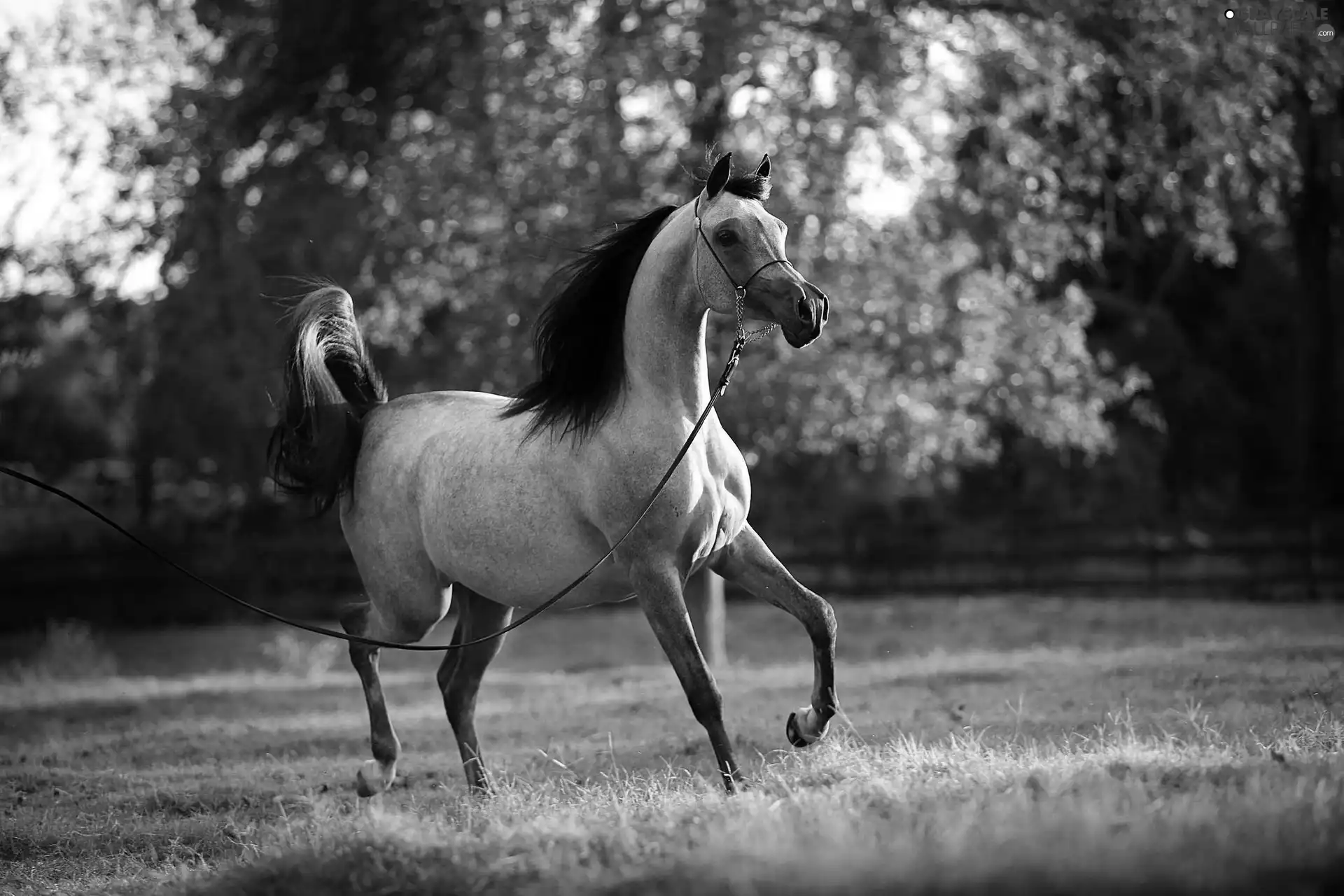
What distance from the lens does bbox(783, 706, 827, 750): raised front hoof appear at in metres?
5.29

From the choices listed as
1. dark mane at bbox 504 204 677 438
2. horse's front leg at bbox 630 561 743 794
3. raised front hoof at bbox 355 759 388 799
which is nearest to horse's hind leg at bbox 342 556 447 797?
raised front hoof at bbox 355 759 388 799

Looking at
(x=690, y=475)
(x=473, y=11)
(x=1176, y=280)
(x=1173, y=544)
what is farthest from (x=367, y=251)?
(x=1176, y=280)

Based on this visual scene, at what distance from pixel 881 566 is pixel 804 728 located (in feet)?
46.7

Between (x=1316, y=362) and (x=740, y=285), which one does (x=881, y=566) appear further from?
(x=740, y=285)

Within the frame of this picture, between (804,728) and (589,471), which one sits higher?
(589,471)

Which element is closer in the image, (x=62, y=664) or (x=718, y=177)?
(x=718, y=177)

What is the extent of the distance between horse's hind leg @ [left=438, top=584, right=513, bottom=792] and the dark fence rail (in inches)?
468

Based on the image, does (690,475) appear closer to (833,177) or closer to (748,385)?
(748,385)

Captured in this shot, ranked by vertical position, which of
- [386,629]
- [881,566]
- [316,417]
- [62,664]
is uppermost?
[316,417]

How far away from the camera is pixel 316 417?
668 cm

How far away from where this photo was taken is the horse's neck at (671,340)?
535 centimetres

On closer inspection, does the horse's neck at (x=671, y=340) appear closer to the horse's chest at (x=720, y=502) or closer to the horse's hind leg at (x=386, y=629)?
the horse's chest at (x=720, y=502)

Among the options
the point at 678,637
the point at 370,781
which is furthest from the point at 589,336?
the point at 370,781

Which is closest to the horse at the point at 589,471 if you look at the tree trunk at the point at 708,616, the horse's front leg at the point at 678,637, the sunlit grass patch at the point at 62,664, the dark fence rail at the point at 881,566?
the horse's front leg at the point at 678,637
